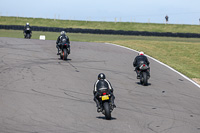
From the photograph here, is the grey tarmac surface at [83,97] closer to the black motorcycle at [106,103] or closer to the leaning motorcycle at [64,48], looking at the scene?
the black motorcycle at [106,103]

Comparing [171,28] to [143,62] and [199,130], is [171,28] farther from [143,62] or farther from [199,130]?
[199,130]

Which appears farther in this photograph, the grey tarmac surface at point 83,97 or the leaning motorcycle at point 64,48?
the leaning motorcycle at point 64,48

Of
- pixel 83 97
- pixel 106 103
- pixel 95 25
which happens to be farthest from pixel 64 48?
pixel 95 25

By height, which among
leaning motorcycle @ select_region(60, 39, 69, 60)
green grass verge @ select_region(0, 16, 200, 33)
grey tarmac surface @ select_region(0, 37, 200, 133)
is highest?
green grass verge @ select_region(0, 16, 200, 33)

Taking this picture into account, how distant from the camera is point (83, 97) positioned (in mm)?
14773

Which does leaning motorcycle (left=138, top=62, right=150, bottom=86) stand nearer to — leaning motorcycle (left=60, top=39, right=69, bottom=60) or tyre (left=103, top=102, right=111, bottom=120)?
tyre (left=103, top=102, right=111, bottom=120)

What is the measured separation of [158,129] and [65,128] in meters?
2.52

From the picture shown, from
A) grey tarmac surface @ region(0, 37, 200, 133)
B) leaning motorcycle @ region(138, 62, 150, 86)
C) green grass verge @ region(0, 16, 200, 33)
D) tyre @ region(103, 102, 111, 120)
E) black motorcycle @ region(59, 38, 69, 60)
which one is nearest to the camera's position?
grey tarmac surface @ region(0, 37, 200, 133)

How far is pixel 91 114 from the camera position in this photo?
12523 mm

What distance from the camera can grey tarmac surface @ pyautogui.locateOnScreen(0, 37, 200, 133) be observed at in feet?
36.5

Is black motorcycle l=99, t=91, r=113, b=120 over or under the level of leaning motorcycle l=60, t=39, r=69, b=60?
under

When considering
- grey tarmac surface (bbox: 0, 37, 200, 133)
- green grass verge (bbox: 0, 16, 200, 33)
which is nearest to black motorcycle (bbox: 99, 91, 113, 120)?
grey tarmac surface (bbox: 0, 37, 200, 133)

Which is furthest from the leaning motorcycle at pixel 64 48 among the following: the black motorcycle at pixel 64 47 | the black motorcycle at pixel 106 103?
the black motorcycle at pixel 106 103

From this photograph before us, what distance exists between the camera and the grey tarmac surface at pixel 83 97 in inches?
438
